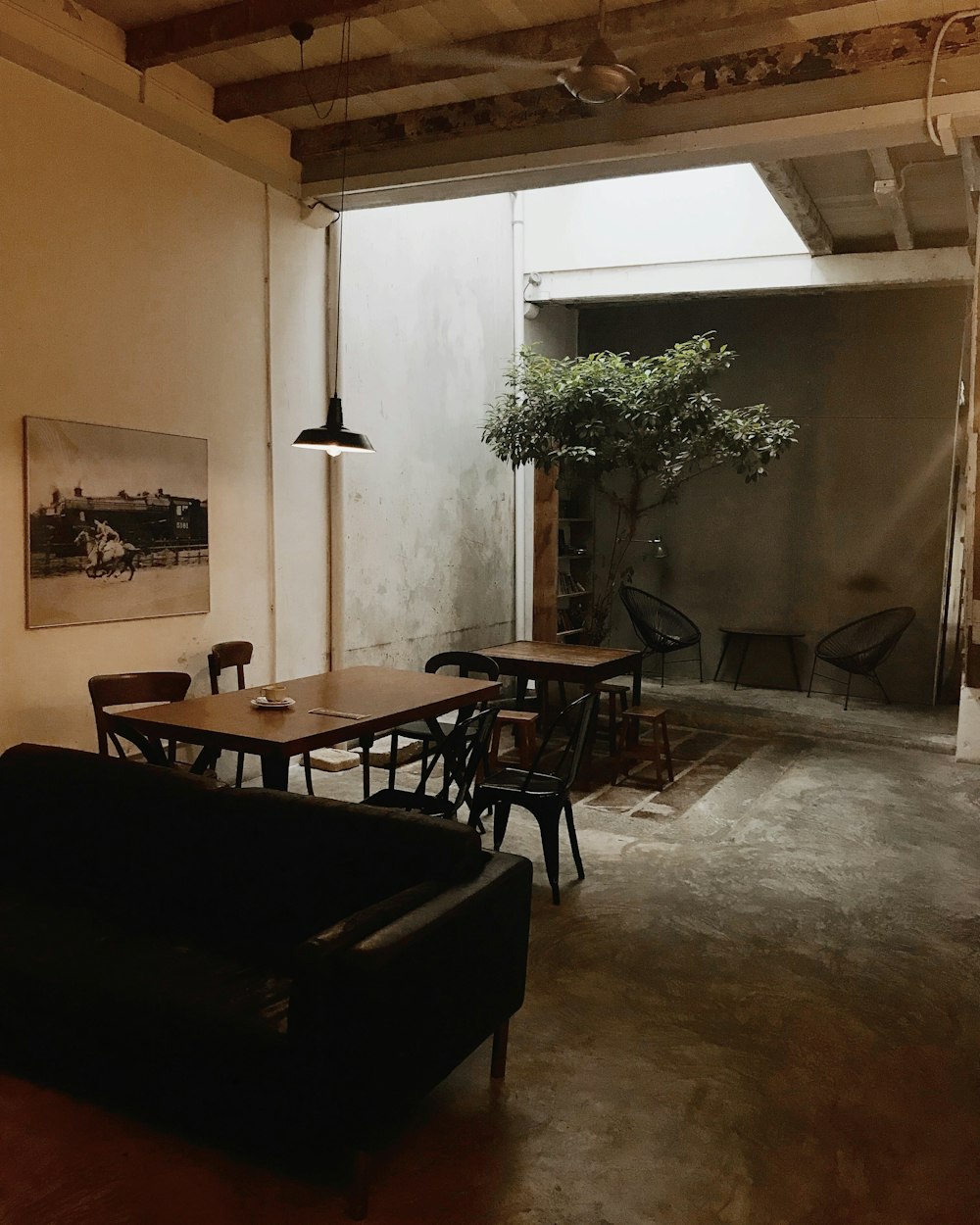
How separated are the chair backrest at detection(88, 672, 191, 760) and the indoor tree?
3769 millimetres

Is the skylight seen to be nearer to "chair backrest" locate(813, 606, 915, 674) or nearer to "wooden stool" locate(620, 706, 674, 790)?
"chair backrest" locate(813, 606, 915, 674)

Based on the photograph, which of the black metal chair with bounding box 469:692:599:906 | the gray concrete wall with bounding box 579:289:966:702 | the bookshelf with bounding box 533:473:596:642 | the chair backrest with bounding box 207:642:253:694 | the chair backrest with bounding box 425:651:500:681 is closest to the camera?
the black metal chair with bounding box 469:692:599:906

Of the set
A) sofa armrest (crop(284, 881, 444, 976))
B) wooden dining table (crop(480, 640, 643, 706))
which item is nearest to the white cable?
wooden dining table (crop(480, 640, 643, 706))

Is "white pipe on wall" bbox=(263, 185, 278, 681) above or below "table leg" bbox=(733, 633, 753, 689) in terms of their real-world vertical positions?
above

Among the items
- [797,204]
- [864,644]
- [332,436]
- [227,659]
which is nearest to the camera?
[332,436]

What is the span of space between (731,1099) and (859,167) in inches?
241

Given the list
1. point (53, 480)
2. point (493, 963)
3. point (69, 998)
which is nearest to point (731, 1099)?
point (493, 963)

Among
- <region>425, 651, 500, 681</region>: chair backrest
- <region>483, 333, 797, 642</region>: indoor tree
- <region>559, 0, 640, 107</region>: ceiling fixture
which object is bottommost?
<region>425, 651, 500, 681</region>: chair backrest

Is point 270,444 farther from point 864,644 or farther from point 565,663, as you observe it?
point 864,644

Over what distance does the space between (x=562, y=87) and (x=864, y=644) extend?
5.77m

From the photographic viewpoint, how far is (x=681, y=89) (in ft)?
18.1

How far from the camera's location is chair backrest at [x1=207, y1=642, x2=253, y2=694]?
19.1ft

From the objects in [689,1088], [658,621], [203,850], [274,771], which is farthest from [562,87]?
[658,621]

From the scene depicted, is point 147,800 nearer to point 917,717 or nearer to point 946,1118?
point 946,1118
